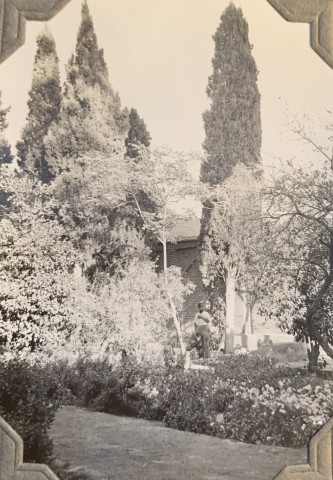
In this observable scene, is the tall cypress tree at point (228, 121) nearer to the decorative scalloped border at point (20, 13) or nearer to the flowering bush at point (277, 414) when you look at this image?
the flowering bush at point (277, 414)

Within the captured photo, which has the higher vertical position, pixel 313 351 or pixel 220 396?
pixel 313 351

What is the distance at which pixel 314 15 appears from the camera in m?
3.09

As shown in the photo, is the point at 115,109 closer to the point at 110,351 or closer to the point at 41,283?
the point at 41,283

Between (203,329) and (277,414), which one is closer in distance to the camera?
(277,414)

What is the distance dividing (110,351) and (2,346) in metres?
0.69

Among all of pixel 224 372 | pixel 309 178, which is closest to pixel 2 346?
pixel 224 372

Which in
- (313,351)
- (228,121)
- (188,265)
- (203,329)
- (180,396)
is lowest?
(180,396)

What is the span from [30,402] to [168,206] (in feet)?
5.04

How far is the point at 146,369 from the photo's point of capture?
298 cm

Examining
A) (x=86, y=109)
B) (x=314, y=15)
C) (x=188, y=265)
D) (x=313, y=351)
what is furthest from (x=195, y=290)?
(x=314, y=15)

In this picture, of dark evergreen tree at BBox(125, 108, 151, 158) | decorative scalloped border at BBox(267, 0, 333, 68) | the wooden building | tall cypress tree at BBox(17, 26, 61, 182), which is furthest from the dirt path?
decorative scalloped border at BBox(267, 0, 333, 68)

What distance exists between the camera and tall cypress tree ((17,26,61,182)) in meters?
3.05

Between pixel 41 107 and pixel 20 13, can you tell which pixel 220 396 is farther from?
pixel 20 13

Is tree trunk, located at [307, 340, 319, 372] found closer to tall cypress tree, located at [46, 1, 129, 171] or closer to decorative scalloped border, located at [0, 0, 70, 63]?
tall cypress tree, located at [46, 1, 129, 171]
